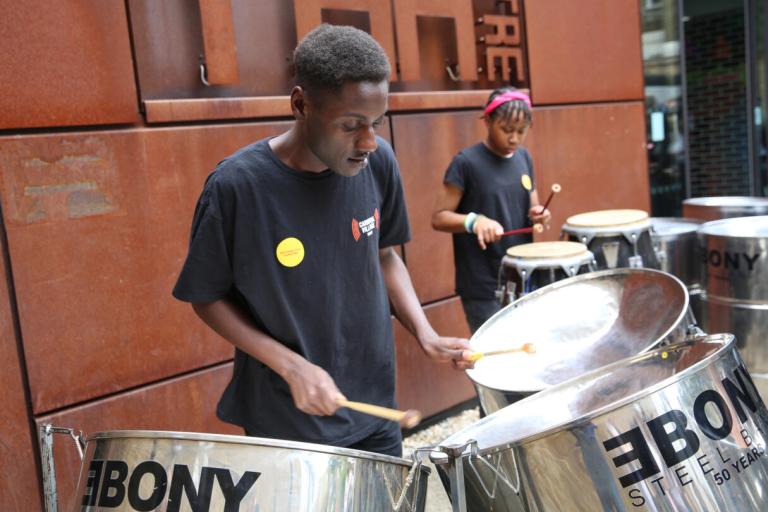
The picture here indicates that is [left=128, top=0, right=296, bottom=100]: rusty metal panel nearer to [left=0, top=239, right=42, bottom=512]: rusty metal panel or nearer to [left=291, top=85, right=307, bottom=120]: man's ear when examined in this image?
[left=0, top=239, right=42, bottom=512]: rusty metal panel

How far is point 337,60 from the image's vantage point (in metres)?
1.26

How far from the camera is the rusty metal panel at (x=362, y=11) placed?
2.75m

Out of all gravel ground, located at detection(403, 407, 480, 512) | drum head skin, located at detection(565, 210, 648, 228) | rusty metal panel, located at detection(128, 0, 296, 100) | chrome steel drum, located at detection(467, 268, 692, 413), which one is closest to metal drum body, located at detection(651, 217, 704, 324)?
drum head skin, located at detection(565, 210, 648, 228)

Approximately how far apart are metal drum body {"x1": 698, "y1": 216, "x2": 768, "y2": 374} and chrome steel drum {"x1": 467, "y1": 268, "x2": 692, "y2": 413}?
836mm

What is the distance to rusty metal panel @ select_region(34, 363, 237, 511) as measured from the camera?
2221 millimetres

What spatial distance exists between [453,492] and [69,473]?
5.20 feet

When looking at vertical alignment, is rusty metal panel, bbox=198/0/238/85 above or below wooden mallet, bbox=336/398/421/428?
above

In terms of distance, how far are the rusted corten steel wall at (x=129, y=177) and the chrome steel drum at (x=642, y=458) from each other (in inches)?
56.8

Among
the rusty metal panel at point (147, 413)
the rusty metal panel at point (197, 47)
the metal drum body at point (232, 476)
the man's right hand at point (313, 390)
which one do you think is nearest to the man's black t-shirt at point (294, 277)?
the man's right hand at point (313, 390)

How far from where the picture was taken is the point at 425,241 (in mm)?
3248

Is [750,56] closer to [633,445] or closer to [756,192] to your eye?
[756,192]

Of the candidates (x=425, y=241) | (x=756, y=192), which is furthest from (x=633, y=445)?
(x=756, y=192)

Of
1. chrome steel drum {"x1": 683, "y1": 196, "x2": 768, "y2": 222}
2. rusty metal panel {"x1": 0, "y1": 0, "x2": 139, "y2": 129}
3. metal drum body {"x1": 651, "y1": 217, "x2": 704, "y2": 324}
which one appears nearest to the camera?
rusty metal panel {"x1": 0, "y1": 0, "x2": 139, "y2": 129}

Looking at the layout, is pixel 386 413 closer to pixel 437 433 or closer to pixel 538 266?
pixel 538 266
